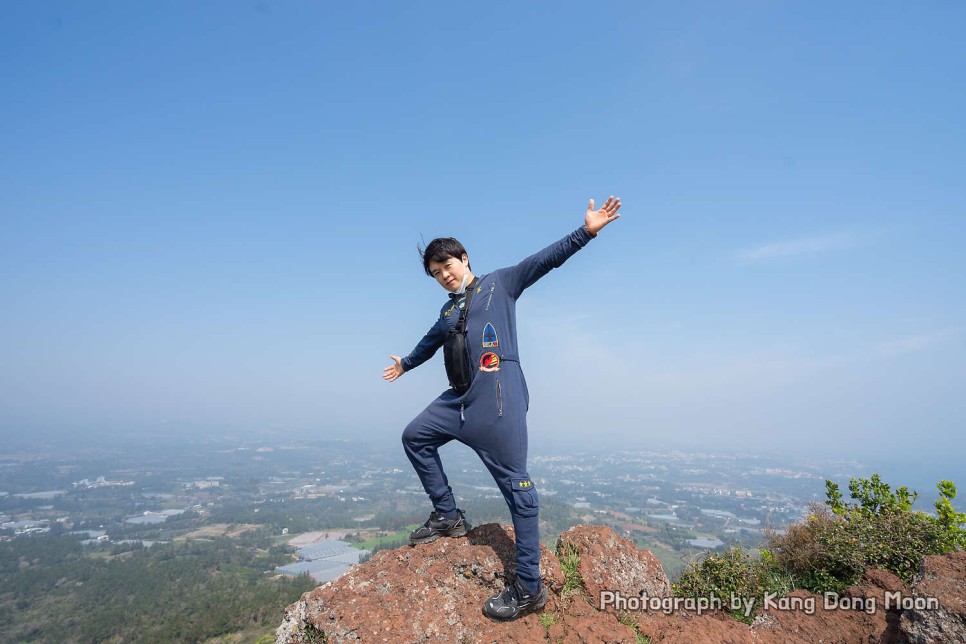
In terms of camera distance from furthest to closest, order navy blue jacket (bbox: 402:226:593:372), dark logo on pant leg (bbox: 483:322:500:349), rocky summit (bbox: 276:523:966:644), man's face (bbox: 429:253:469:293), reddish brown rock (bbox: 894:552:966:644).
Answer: man's face (bbox: 429:253:469:293) < dark logo on pant leg (bbox: 483:322:500:349) < navy blue jacket (bbox: 402:226:593:372) < rocky summit (bbox: 276:523:966:644) < reddish brown rock (bbox: 894:552:966:644)

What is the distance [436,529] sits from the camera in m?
4.42

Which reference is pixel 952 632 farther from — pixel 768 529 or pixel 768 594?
pixel 768 529

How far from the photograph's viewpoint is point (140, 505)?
108 meters

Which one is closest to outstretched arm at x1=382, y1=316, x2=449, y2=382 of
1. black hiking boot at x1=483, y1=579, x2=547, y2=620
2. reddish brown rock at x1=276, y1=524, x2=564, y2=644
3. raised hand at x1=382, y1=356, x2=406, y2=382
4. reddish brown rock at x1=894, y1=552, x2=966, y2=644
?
raised hand at x1=382, y1=356, x2=406, y2=382

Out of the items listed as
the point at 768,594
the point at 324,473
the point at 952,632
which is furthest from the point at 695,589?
the point at 324,473

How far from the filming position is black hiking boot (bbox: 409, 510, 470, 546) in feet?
14.4

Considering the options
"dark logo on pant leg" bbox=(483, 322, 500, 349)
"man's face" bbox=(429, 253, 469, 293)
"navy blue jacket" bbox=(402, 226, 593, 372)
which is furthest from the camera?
"man's face" bbox=(429, 253, 469, 293)

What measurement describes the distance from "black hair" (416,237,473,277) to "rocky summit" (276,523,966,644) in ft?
9.45

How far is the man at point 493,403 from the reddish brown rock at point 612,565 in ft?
2.23

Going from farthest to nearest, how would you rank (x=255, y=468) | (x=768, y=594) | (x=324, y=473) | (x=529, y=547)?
(x=255, y=468)
(x=324, y=473)
(x=768, y=594)
(x=529, y=547)

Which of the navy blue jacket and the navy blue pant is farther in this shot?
the navy blue jacket

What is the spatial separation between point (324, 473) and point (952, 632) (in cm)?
15442

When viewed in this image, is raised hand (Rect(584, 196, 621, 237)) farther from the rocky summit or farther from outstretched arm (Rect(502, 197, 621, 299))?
the rocky summit

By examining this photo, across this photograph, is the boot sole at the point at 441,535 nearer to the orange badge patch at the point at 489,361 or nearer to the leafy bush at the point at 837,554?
the orange badge patch at the point at 489,361
